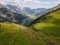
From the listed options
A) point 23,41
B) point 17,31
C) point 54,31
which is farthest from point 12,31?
point 54,31

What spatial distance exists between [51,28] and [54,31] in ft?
29.6

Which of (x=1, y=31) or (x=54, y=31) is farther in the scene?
(x=54, y=31)

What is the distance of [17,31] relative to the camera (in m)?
116

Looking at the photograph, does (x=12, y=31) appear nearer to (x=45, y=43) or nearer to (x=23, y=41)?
(x=23, y=41)

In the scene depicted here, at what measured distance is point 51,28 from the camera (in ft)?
569

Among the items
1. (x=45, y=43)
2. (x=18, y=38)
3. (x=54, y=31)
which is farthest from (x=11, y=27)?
(x=54, y=31)

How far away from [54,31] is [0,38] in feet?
219

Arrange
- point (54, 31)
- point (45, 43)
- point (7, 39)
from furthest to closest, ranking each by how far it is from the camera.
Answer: point (54, 31)
point (45, 43)
point (7, 39)

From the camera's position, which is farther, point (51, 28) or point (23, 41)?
point (51, 28)

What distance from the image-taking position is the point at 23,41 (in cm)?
10769

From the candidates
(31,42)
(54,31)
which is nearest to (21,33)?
(31,42)

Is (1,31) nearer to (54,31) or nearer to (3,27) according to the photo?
(3,27)

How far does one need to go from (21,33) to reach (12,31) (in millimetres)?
5148

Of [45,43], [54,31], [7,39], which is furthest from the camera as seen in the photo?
[54,31]
